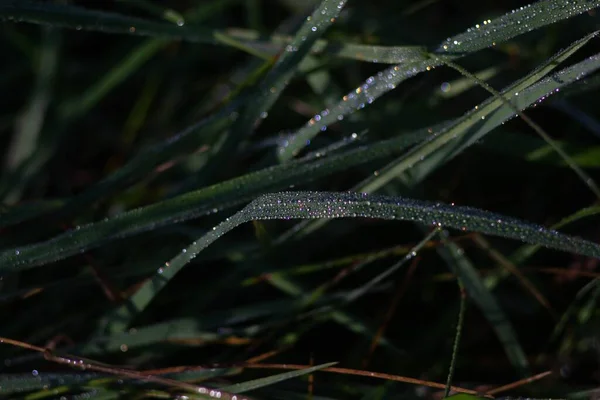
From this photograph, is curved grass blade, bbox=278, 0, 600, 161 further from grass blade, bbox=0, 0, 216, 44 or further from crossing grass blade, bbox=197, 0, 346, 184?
grass blade, bbox=0, 0, 216, 44

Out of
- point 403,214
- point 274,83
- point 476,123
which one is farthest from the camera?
point 274,83

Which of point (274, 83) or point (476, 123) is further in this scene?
point (274, 83)

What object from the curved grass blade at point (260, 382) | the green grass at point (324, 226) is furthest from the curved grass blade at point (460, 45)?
the curved grass blade at point (260, 382)

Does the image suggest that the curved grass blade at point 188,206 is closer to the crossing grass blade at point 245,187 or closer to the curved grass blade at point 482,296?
the crossing grass blade at point 245,187

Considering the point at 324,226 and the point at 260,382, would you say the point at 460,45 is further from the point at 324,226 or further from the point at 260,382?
the point at 260,382

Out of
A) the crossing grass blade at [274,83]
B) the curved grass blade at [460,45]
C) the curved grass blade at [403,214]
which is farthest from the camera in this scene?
the crossing grass blade at [274,83]

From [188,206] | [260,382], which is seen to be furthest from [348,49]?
[260,382]

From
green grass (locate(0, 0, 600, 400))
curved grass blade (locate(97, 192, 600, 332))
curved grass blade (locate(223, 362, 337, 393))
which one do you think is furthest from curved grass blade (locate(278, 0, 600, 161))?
curved grass blade (locate(223, 362, 337, 393))

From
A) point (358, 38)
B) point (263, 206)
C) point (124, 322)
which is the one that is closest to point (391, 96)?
point (358, 38)
